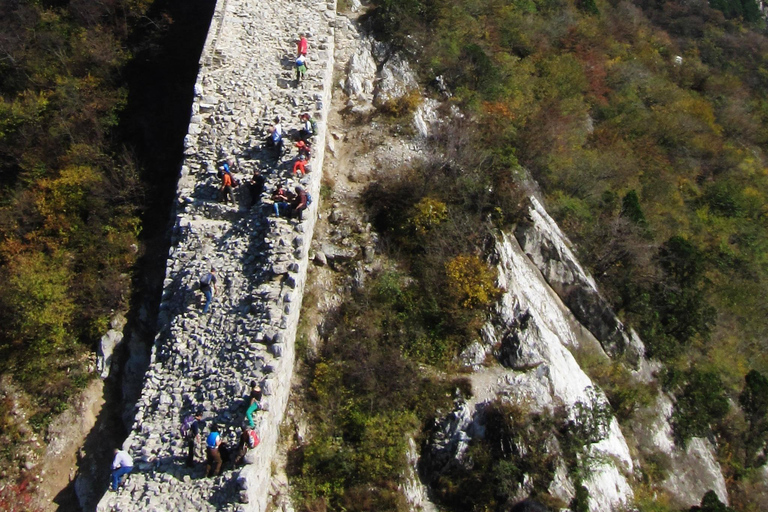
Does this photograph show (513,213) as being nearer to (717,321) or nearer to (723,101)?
(717,321)

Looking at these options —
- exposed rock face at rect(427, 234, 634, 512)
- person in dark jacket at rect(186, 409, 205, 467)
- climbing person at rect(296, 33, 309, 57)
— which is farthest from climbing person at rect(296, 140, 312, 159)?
person in dark jacket at rect(186, 409, 205, 467)

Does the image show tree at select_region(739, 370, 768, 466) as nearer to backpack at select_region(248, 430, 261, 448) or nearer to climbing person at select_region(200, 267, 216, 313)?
backpack at select_region(248, 430, 261, 448)

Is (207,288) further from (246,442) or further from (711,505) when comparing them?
(711,505)

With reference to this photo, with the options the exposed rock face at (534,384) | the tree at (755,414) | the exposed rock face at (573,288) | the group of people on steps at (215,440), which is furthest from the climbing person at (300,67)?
the tree at (755,414)

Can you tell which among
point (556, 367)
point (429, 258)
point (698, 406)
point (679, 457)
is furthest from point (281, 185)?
point (698, 406)

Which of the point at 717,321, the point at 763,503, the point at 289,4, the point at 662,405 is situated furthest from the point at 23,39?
the point at 763,503
